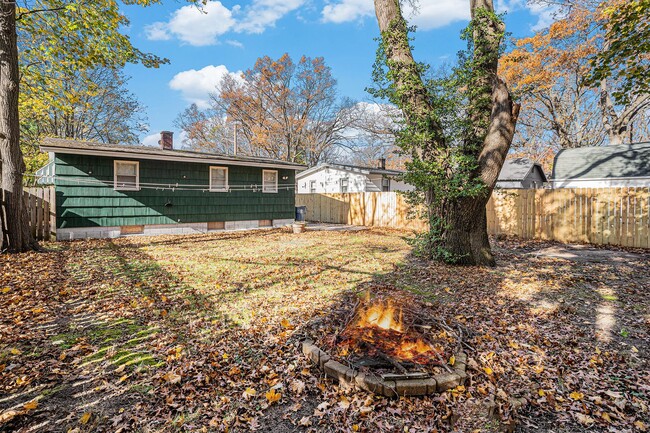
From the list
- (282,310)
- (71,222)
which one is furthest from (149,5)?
(282,310)

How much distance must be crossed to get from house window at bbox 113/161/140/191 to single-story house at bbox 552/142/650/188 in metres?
19.4

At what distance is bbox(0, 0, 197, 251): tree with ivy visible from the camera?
6996mm

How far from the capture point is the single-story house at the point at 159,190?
10086mm

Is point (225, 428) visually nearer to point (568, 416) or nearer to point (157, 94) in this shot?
point (568, 416)

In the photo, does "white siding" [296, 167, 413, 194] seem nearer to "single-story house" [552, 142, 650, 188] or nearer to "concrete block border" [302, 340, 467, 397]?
"single-story house" [552, 142, 650, 188]

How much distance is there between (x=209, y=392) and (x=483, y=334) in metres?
2.75

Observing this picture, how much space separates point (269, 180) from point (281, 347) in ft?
40.3

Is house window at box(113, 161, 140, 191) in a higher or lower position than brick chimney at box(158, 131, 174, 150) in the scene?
Result: lower

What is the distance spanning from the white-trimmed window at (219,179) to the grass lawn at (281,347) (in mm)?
7110

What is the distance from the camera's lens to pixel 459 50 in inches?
257

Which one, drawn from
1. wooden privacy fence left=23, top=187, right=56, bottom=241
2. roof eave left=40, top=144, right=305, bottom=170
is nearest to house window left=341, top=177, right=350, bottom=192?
roof eave left=40, top=144, right=305, bottom=170

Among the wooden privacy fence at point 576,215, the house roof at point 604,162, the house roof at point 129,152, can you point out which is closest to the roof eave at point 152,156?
the house roof at point 129,152

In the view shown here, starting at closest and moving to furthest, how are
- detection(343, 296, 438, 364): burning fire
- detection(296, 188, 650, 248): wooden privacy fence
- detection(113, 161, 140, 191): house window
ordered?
detection(343, 296, 438, 364): burning fire
detection(296, 188, 650, 248): wooden privacy fence
detection(113, 161, 140, 191): house window

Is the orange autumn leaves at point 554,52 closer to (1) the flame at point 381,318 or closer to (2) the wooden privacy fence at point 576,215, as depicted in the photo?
(2) the wooden privacy fence at point 576,215
